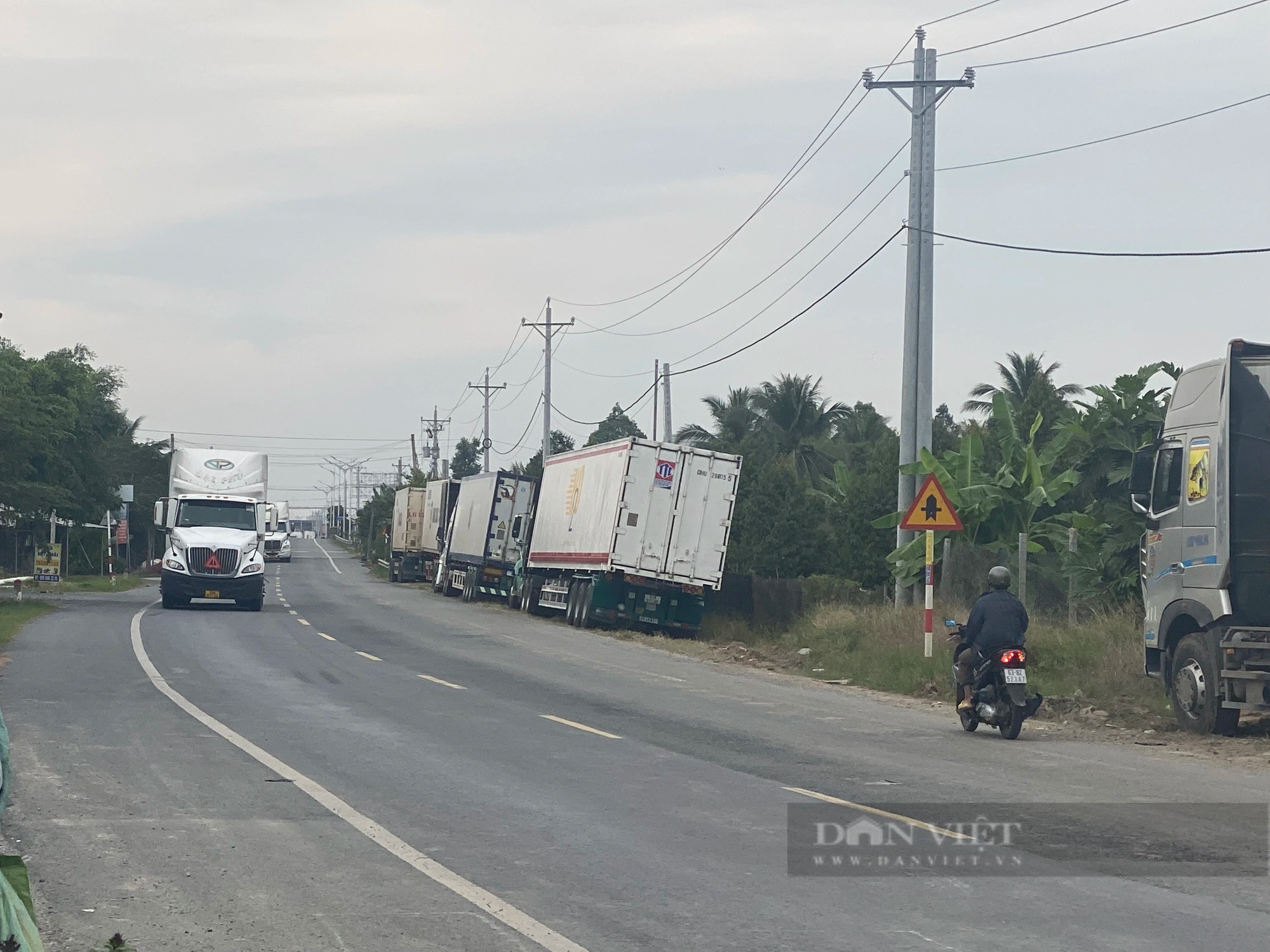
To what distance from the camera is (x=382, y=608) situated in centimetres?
3844

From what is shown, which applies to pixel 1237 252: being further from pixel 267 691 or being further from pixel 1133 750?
pixel 267 691

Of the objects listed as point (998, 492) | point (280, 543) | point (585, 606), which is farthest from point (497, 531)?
point (280, 543)

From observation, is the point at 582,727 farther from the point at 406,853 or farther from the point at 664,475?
the point at 664,475

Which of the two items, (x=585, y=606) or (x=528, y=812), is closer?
(x=528, y=812)

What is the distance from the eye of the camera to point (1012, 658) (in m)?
13.9

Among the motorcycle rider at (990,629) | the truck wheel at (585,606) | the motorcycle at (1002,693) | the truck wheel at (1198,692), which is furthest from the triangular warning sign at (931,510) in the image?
the truck wheel at (585,606)

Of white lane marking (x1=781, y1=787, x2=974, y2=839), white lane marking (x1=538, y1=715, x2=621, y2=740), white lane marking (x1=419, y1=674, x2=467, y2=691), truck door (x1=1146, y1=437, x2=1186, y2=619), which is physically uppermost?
truck door (x1=1146, y1=437, x2=1186, y2=619)

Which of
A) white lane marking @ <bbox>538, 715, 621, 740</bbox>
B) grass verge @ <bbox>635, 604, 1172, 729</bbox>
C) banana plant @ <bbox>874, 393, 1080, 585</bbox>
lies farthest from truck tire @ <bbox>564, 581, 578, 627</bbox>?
white lane marking @ <bbox>538, 715, 621, 740</bbox>

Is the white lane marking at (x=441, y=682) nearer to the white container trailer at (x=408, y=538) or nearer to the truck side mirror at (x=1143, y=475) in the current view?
the truck side mirror at (x=1143, y=475)

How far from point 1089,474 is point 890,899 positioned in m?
21.5

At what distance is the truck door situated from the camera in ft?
50.4

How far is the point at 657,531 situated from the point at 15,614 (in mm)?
13888

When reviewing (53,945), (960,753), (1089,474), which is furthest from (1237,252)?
(53,945)

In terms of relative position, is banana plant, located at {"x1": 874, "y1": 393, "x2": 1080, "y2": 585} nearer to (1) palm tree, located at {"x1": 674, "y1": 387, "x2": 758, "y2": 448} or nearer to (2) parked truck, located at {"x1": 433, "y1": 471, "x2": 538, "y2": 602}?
(2) parked truck, located at {"x1": 433, "y1": 471, "x2": 538, "y2": 602}
